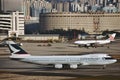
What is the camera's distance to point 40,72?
67938mm

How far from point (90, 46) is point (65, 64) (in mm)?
86264

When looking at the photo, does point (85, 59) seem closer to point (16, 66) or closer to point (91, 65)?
point (91, 65)

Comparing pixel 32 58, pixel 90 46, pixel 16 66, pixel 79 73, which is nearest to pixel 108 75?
pixel 79 73

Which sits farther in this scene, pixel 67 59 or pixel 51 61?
pixel 51 61

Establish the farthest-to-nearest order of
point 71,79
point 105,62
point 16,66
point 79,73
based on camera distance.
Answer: point 16,66
point 105,62
point 79,73
point 71,79

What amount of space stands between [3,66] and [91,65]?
1763 centimetres

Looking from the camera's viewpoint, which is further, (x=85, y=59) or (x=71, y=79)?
(x=85, y=59)

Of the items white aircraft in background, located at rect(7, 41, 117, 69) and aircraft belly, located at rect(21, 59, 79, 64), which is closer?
white aircraft in background, located at rect(7, 41, 117, 69)

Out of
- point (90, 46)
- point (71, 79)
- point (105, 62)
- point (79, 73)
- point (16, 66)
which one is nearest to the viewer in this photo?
point (71, 79)

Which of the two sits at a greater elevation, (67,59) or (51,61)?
(67,59)

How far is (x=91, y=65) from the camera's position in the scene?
7188 cm

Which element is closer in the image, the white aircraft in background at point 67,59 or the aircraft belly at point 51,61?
the white aircraft in background at point 67,59

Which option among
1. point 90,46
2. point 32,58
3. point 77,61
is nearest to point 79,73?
point 77,61

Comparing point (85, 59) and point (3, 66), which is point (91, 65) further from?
point (3, 66)
